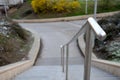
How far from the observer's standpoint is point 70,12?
29750 millimetres

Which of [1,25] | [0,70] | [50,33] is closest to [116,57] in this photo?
[0,70]

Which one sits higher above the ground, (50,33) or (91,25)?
(91,25)

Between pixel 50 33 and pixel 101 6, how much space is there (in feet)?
39.1

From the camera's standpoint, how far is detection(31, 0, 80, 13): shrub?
96.3 ft

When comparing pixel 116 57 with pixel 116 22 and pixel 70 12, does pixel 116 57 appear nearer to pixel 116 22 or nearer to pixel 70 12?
pixel 116 22

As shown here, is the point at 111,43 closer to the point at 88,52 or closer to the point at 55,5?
the point at 88,52

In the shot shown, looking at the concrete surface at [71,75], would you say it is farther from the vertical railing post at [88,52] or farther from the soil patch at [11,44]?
the soil patch at [11,44]

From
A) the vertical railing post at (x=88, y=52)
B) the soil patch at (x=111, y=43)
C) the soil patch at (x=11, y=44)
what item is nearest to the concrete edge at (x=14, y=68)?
the soil patch at (x=11, y=44)

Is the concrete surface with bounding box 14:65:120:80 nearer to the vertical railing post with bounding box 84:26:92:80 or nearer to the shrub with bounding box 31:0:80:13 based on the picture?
the vertical railing post with bounding box 84:26:92:80

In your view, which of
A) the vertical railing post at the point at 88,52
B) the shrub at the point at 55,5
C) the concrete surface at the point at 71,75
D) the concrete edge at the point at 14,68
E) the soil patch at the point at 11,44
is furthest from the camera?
the shrub at the point at 55,5

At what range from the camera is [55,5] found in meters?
29.6

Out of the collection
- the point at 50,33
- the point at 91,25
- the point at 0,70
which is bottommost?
the point at 50,33

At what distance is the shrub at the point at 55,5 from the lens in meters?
29.4

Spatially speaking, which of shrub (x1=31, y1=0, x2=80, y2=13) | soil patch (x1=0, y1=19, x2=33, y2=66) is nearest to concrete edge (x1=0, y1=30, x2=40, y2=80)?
soil patch (x1=0, y1=19, x2=33, y2=66)
